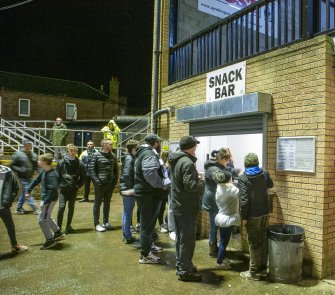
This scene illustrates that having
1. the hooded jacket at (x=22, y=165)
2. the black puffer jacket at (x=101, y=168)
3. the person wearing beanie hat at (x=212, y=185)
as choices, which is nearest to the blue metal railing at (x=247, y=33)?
the person wearing beanie hat at (x=212, y=185)

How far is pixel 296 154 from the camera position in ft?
15.2

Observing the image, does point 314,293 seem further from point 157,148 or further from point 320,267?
point 157,148

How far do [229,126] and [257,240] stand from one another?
7.56 feet

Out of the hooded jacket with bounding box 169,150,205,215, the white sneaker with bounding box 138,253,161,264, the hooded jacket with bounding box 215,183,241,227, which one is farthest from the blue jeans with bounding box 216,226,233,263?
the white sneaker with bounding box 138,253,161,264

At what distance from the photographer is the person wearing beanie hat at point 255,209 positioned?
13.9 ft

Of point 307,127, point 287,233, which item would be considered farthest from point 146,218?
point 307,127

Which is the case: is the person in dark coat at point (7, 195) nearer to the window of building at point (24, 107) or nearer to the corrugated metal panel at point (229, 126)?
the corrugated metal panel at point (229, 126)

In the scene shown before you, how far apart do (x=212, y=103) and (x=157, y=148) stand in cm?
146

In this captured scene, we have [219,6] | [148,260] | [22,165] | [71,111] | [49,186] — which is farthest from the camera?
[71,111]

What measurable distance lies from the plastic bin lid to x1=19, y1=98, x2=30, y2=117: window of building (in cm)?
3322

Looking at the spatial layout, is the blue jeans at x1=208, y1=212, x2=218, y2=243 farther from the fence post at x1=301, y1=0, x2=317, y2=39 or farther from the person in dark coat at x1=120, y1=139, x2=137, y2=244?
the fence post at x1=301, y1=0, x2=317, y2=39

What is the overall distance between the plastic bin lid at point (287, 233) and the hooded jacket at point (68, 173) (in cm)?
386

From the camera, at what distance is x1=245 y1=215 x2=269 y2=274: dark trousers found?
429 centimetres

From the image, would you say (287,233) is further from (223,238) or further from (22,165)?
(22,165)
